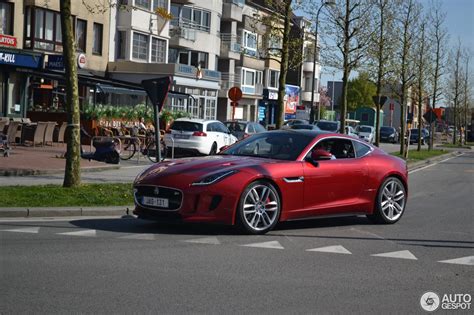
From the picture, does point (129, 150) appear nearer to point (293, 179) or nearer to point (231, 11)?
point (293, 179)

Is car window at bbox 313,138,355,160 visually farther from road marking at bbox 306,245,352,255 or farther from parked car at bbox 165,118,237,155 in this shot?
parked car at bbox 165,118,237,155

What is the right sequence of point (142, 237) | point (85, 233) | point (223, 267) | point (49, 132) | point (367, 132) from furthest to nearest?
point (367, 132) → point (49, 132) → point (85, 233) → point (142, 237) → point (223, 267)

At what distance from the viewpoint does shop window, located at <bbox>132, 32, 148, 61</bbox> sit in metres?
45.2

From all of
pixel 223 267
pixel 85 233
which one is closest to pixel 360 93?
pixel 85 233

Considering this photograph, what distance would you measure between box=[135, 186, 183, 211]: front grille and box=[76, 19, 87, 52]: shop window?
30.5 m

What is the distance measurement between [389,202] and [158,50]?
37.5 meters

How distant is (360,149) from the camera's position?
39.6ft

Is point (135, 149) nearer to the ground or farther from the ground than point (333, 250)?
farther from the ground

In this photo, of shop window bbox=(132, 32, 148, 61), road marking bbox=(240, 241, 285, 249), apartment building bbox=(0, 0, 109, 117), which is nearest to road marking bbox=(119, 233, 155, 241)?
road marking bbox=(240, 241, 285, 249)

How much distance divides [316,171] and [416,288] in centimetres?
376

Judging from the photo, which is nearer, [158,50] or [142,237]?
[142,237]

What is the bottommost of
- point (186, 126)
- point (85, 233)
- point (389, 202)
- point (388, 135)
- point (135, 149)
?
point (85, 233)
